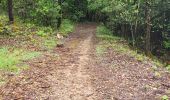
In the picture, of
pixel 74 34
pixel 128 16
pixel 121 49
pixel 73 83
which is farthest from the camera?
pixel 74 34

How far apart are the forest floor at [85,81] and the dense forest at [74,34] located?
0.73ft

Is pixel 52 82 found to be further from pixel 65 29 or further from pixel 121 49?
pixel 65 29

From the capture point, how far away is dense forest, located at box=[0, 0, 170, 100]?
67.6ft

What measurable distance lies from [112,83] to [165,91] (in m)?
2.32

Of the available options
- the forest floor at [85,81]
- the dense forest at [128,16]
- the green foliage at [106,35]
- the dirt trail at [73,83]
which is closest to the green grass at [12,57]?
the forest floor at [85,81]

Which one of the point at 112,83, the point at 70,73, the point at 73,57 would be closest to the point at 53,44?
the point at 73,57

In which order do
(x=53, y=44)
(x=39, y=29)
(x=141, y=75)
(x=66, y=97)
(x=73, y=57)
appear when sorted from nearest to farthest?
(x=66, y=97), (x=141, y=75), (x=73, y=57), (x=53, y=44), (x=39, y=29)

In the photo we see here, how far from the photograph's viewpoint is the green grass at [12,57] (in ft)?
53.2

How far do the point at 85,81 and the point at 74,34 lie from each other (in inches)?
1048

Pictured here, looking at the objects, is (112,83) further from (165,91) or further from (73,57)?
(73,57)

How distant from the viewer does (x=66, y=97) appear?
12.1m

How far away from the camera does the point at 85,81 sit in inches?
578

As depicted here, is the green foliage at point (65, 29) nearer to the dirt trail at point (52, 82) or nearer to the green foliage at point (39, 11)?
the green foliage at point (39, 11)

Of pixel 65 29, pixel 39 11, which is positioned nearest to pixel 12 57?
pixel 39 11
